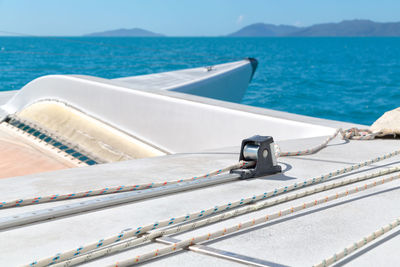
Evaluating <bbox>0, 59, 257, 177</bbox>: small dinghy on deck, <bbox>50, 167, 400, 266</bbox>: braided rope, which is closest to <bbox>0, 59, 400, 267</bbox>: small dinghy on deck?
<bbox>50, 167, 400, 266</bbox>: braided rope

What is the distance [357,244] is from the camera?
1.06 meters

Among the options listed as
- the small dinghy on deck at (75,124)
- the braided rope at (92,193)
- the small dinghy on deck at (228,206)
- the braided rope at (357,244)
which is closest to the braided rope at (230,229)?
the small dinghy on deck at (228,206)

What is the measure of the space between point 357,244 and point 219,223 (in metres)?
0.34

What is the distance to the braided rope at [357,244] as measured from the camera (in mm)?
988

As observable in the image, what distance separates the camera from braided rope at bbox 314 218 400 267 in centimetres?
99

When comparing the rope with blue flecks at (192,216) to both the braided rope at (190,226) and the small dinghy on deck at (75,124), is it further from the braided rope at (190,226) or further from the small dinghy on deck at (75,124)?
the small dinghy on deck at (75,124)

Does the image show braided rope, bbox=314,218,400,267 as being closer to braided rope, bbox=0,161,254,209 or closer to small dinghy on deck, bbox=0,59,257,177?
braided rope, bbox=0,161,254,209

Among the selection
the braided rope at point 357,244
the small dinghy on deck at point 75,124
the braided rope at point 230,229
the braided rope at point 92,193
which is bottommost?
the braided rope at point 357,244

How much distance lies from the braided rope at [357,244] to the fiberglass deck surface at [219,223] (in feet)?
0.05

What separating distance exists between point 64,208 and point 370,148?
142 cm

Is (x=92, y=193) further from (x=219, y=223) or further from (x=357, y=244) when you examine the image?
(x=357, y=244)

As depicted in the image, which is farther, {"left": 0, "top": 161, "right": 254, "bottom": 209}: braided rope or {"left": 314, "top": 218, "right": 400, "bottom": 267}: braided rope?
{"left": 0, "top": 161, "right": 254, "bottom": 209}: braided rope

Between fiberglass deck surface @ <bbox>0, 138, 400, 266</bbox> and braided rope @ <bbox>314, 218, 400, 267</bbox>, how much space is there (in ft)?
0.05

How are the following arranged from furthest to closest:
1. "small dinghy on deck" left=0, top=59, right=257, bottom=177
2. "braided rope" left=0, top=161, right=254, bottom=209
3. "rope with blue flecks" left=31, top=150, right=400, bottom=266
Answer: "small dinghy on deck" left=0, top=59, right=257, bottom=177 → "braided rope" left=0, top=161, right=254, bottom=209 → "rope with blue flecks" left=31, top=150, right=400, bottom=266
